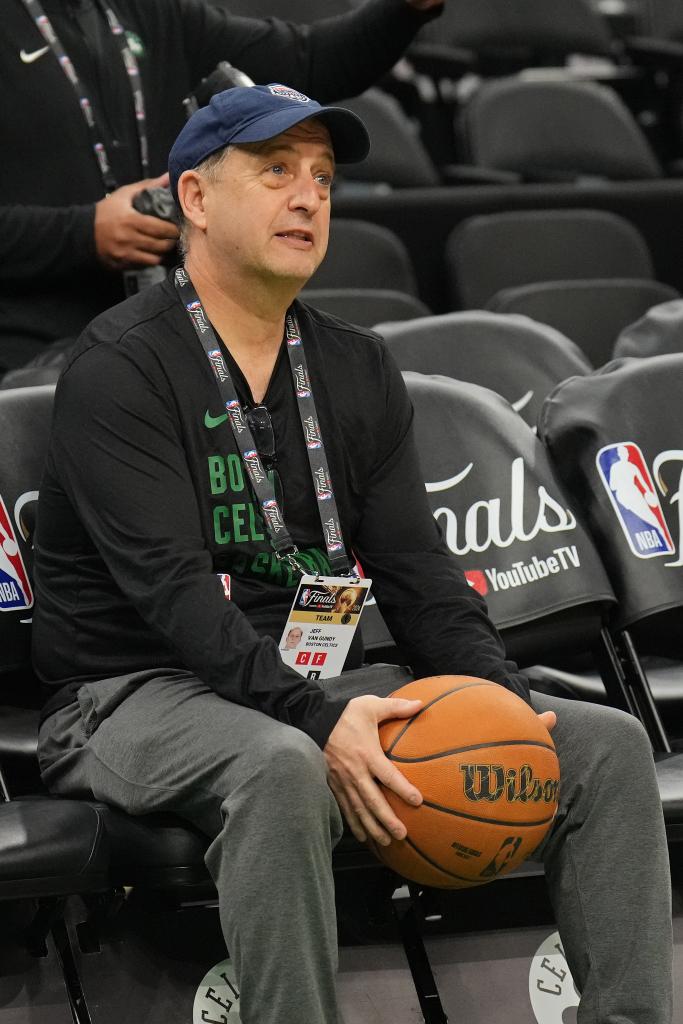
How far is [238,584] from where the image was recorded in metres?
2.56

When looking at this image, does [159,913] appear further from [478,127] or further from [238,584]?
[478,127]

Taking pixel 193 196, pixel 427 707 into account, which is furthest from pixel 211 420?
pixel 427 707

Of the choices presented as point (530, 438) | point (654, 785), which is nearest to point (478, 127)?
point (530, 438)

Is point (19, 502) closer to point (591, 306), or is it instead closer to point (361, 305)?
point (361, 305)

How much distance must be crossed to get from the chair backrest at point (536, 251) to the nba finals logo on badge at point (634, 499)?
1758 mm

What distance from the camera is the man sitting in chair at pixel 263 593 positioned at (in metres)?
2.10

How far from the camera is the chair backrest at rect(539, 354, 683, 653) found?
3.00m

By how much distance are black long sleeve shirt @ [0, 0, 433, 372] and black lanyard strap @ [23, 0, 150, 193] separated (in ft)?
0.05

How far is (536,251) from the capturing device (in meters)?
4.89

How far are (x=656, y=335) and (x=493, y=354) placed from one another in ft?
1.54

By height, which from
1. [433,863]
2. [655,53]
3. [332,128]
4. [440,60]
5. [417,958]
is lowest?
[417,958]

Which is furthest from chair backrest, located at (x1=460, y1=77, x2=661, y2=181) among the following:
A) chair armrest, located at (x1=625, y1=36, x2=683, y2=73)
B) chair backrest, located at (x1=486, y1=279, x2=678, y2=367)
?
chair backrest, located at (x1=486, y1=279, x2=678, y2=367)

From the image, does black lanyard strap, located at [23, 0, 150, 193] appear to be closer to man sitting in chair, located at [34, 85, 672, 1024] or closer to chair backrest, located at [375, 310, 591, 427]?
chair backrest, located at [375, 310, 591, 427]

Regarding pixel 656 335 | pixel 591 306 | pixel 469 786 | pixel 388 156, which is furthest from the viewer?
pixel 388 156
